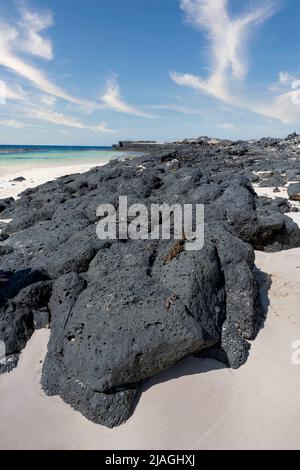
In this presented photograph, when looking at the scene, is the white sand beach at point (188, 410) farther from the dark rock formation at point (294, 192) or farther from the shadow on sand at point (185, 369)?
the dark rock formation at point (294, 192)

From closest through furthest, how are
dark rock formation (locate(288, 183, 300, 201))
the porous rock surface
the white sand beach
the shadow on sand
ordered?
the white sand beach, the porous rock surface, the shadow on sand, dark rock formation (locate(288, 183, 300, 201))

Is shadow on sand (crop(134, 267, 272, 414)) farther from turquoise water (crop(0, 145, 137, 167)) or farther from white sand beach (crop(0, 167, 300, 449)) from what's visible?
turquoise water (crop(0, 145, 137, 167))

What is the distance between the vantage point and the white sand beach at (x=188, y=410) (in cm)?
262

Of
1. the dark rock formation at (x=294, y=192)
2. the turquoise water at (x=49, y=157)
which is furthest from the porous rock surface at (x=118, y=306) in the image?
the turquoise water at (x=49, y=157)

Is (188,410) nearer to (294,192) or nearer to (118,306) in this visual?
(118,306)

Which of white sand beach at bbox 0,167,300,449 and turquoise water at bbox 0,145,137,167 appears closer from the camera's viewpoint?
white sand beach at bbox 0,167,300,449

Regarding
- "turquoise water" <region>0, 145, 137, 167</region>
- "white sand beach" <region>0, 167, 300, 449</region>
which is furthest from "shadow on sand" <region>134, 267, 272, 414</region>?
"turquoise water" <region>0, 145, 137, 167</region>

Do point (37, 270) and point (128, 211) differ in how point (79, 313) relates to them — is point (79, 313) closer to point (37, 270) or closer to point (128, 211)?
point (37, 270)

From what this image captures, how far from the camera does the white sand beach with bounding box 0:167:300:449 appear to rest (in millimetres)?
2621

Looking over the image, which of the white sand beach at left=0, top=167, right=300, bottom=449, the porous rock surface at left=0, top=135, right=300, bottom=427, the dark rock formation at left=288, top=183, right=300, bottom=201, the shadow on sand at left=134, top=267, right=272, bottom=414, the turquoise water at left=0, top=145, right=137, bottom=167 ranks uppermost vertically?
the turquoise water at left=0, top=145, right=137, bottom=167

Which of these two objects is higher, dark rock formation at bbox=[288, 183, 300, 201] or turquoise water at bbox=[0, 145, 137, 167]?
turquoise water at bbox=[0, 145, 137, 167]

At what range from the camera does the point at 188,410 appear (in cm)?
283

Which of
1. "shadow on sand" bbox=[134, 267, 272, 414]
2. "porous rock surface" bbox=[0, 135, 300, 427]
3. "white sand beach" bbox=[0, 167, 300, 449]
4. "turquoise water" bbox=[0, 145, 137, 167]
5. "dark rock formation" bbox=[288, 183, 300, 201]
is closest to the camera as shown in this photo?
"white sand beach" bbox=[0, 167, 300, 449]

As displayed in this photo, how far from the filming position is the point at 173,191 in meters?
8.27
